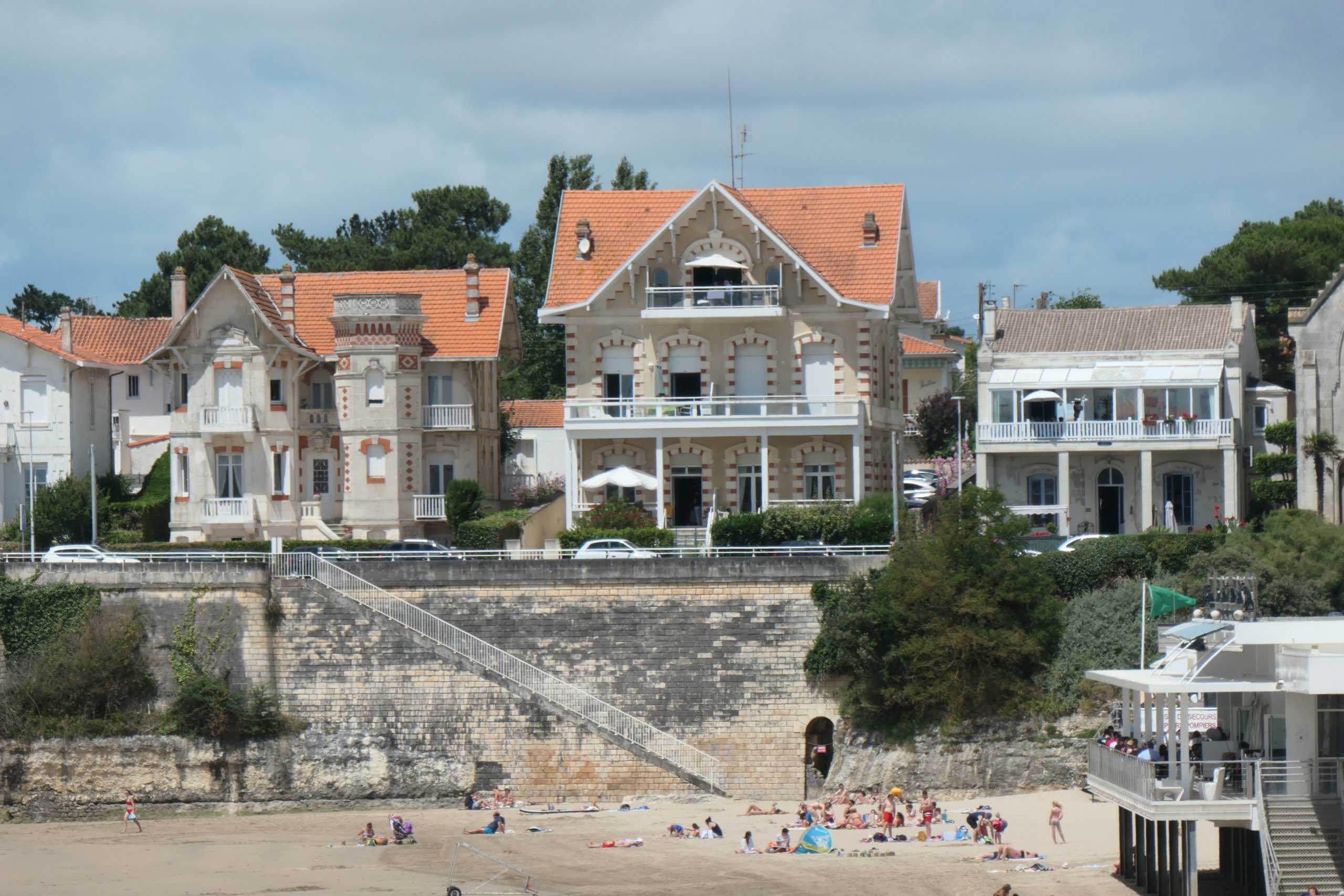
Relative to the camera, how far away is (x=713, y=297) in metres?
49.9

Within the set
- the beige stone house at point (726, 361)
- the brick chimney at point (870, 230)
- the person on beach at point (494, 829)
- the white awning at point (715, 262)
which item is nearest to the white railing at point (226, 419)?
the beige stone house at point (726, 361)

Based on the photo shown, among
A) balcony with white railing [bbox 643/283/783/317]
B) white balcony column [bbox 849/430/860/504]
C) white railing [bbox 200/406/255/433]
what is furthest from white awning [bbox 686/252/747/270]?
white railing [bbox 200/406/255/433]

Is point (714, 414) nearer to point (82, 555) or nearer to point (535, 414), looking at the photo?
point (82, 555)

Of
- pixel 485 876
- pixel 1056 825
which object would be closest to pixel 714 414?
pixel 1056 825

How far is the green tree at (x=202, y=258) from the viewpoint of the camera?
79.9 metres

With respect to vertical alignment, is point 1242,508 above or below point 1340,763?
above

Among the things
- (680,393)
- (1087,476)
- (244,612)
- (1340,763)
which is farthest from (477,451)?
(1340,763)

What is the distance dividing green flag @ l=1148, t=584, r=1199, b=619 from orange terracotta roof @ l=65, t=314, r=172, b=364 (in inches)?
1485

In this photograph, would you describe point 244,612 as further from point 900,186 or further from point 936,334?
point 936,334

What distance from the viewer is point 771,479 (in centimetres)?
4956

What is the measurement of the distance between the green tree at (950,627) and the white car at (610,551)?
16.3 feet

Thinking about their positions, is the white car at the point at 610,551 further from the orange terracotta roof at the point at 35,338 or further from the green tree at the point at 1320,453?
the orange terracotta roof at the point at 35,338

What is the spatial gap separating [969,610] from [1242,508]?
1607cm

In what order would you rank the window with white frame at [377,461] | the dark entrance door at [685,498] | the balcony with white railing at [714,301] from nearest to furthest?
the balcony with white railing at [714,301]
the dark entrance door at [685,498]
the window with white frame at [377,461]
